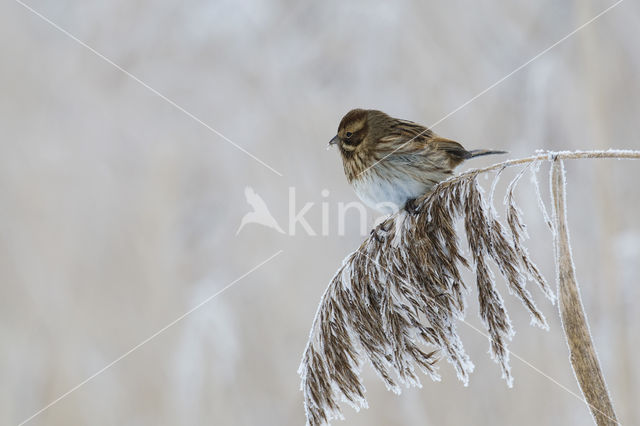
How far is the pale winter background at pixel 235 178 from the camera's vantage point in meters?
2.65

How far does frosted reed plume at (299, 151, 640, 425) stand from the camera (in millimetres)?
1288

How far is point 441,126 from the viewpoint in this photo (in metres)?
2.96

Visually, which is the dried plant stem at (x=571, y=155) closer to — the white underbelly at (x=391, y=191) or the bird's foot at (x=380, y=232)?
the bird's foot at (x=380, y=232)

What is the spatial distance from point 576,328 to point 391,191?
1.22 meters

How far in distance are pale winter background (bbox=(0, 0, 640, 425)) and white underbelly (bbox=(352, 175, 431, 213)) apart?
0.66m

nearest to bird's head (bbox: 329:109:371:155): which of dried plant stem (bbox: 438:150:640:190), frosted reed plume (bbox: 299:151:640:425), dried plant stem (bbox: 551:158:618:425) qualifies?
frosted reed plume (bbox: 299:151:640:425)

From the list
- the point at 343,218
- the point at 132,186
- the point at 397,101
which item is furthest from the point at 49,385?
the point at 397,101

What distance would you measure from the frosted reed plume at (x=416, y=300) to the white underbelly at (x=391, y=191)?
0.61 meters

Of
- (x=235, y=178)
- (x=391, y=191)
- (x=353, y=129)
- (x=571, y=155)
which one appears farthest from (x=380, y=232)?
(x=235, y=178)

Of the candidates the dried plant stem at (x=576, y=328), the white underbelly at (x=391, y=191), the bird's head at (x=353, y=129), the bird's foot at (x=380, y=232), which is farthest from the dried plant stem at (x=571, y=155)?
the bird's head at (x=353, y=129)

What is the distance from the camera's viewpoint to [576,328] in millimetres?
982

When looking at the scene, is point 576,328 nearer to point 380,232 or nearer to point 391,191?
point 380,232

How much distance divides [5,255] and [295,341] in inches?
54.8

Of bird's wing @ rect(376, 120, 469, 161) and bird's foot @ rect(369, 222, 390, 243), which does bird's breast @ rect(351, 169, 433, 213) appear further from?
bird's foot @ rect(369, 222, 390, 243)
